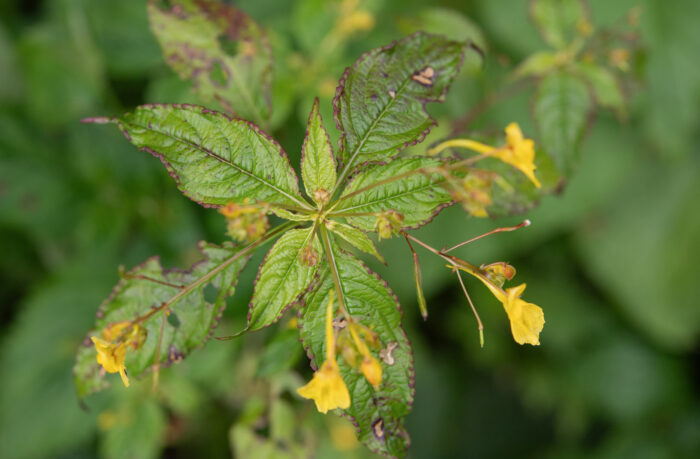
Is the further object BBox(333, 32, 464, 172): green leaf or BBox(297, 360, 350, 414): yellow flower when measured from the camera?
BBox(333, 32, 464, 172): green leaf

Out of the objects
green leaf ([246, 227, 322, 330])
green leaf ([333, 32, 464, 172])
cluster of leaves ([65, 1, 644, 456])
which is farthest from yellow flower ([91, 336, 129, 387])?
green leaf ([333, 32, 464, 172])

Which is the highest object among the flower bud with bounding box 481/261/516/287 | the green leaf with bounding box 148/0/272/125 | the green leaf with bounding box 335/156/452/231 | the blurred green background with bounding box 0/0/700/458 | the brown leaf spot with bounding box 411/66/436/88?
the green leaf with bounding box 148/0/272/125

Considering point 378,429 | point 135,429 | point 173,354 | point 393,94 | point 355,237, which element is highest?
point 393,94

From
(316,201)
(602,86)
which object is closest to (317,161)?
(316,201)

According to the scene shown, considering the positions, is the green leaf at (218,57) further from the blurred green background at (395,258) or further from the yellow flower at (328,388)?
the yellow flower at (328,388)

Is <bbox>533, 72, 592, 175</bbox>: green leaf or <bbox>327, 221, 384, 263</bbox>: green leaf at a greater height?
<bbox>327, 221, 384, 263</bbox>: green leaf

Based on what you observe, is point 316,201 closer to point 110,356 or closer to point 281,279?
point 281,279

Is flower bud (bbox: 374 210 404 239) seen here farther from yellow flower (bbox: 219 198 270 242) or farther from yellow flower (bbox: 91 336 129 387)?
yellow flower (bbox: 91 336 129 387)
